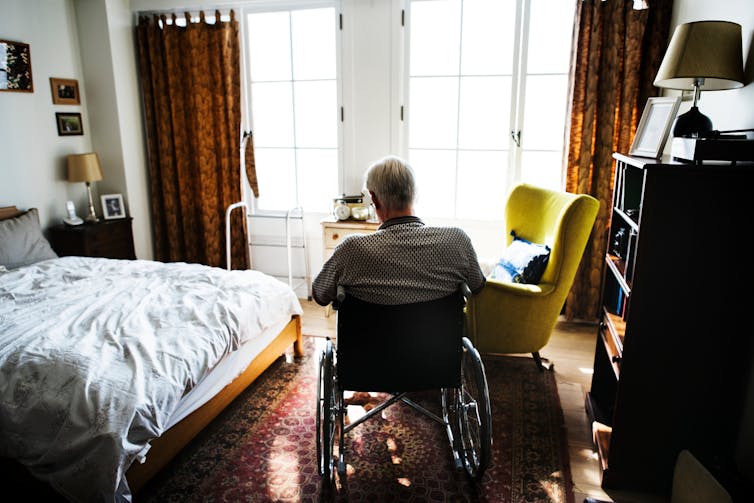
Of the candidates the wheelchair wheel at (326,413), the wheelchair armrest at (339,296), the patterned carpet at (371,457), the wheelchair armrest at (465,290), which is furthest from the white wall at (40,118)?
the wheelchair armrest at (465,290)

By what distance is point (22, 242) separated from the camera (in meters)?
3.25

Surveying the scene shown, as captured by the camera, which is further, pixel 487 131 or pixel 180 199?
pixel 180 199

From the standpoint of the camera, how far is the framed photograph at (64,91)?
3.85 m

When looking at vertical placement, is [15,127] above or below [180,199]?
above

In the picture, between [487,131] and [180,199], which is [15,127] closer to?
[180,199]

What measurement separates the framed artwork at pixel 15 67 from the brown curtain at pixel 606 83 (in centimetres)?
384

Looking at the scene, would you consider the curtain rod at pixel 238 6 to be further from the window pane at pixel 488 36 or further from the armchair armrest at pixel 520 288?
the armchair armrest at pixel 520 288

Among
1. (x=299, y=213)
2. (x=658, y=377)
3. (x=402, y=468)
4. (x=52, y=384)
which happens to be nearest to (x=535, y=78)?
(x=299, y=213)

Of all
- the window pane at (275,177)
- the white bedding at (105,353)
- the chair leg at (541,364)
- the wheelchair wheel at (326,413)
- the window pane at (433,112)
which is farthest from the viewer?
the window pane at (275,177)

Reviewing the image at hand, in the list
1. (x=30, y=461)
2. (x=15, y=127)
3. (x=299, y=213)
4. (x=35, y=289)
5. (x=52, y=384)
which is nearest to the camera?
(x=30, y=461)

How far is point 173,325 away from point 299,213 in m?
2.13

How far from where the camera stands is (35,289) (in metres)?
2.70

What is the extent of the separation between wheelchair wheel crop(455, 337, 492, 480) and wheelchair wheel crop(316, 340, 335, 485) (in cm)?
53

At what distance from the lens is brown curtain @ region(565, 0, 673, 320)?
3.19m
